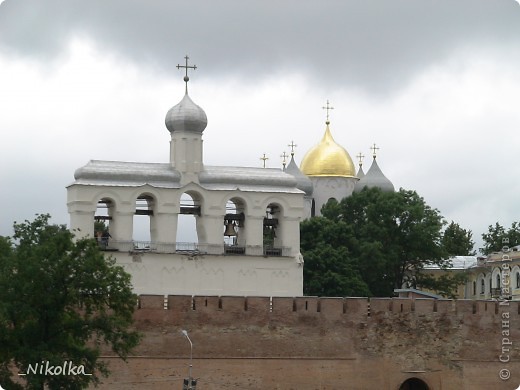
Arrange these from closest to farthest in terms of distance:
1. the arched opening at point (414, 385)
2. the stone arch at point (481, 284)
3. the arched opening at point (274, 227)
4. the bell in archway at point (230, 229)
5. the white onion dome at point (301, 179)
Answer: the arched opening at point (414, 385) < the arched opening at point (274, 227) < the bell in archway at point (230, 229) < the stone arch at point (481, 284) < the white onion dome at point (301, 179)

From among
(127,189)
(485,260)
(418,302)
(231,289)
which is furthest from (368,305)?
(485,260)

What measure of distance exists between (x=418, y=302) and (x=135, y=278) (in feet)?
27.2

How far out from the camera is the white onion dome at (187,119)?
175ft

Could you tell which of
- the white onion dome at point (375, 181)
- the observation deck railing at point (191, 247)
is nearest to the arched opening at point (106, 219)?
the observation deck railing at point (191, 247)

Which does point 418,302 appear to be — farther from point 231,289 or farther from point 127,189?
point 127,189

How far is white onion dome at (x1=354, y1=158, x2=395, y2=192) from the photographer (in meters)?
76.0

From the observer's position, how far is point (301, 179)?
76.6 metres

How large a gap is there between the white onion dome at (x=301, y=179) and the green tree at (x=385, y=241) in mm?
10126

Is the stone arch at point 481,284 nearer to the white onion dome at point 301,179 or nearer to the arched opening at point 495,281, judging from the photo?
the arched opening at point 495,281

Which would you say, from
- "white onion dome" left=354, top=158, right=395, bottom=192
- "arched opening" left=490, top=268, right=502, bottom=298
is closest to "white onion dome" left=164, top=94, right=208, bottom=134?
"arched opening" left=490, top=268, right=502, bottom=298

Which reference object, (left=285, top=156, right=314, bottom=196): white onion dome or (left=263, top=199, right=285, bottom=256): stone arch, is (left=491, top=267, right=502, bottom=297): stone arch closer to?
(left=285, top=156, right=314, bottom=196): white onion dome

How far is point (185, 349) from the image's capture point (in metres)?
46.1

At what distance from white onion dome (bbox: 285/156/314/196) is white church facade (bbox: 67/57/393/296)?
72.8 feet

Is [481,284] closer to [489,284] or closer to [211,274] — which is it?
[489,284]
